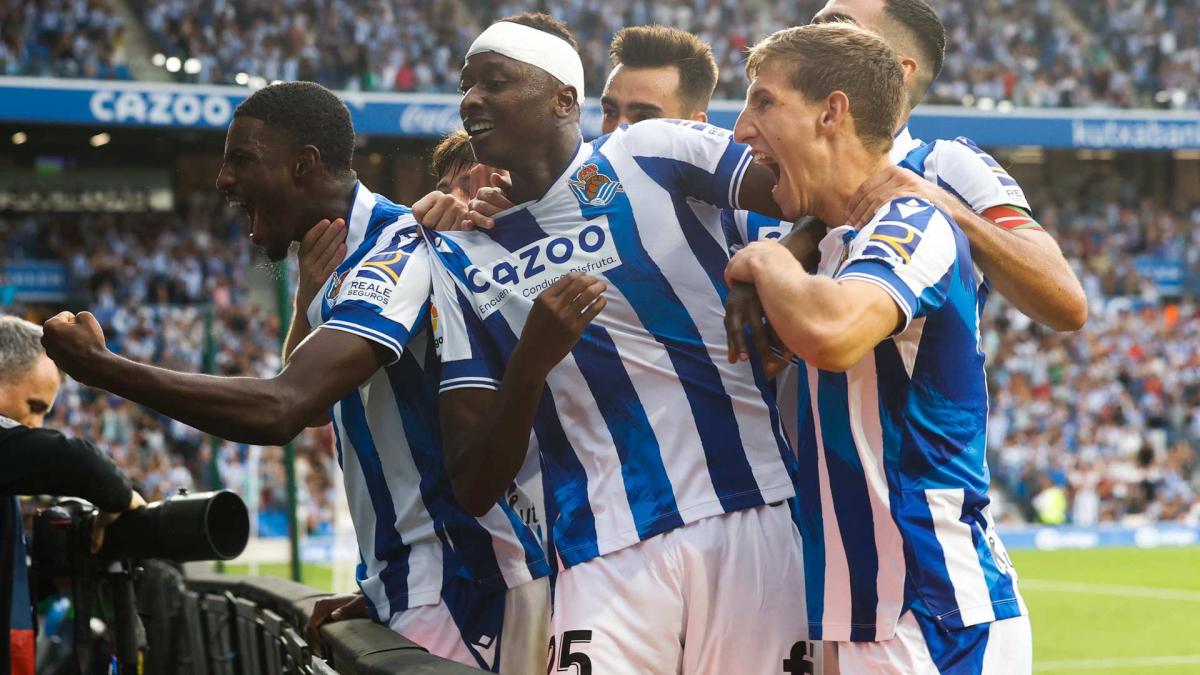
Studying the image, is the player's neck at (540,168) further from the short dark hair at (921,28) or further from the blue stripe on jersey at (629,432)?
the short dark hair at (921,28)

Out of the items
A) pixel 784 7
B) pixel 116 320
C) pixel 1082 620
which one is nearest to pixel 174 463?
pixel 116 320

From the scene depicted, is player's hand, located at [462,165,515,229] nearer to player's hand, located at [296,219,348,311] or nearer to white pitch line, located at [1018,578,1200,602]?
player's hand, located at [296,219,348,311]

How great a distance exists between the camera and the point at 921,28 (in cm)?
310

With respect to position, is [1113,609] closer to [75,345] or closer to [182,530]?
[182,530]

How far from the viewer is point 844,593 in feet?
7.87

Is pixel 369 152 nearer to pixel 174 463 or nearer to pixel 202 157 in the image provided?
pixel 202 157

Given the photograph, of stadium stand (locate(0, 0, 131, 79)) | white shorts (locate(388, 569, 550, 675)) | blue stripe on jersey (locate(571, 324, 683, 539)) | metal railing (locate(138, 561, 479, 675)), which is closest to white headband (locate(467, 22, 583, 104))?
blue stripe on jersey (locate(571, 324, 683, 539))

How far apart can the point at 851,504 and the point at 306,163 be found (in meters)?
1.48

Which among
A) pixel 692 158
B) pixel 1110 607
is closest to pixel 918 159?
pixel 692 158

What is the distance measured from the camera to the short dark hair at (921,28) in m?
3.10

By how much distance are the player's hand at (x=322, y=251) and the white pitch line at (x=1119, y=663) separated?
8928 millimetres

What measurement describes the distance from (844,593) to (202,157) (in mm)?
25414

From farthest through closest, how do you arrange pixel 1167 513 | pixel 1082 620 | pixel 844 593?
pixel 1167 513, pixel 1082 620, pixel 844 593

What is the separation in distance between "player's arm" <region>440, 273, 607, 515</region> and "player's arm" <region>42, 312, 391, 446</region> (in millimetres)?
254
